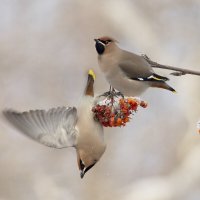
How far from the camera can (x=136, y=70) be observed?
1.90 m

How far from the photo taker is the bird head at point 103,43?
1.68m

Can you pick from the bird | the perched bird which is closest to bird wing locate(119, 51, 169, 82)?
the perched bird

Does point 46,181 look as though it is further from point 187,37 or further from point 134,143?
point 187,37

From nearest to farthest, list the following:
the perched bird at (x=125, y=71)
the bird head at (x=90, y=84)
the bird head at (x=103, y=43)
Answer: the bird head at (x=103, y=43)
the perched bird at (x=125, y=71)
the bird head at (x=90, y=84)

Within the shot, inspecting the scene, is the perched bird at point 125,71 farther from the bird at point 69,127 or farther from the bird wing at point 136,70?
the bird at point 69,127

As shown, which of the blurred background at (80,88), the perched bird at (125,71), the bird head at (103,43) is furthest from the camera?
the blurred background at (80,88)

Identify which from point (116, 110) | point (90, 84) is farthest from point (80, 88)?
point (116, 110)

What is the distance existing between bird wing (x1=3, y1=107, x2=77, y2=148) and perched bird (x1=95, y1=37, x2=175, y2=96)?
19cm

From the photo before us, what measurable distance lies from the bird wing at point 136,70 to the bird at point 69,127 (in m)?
0.15

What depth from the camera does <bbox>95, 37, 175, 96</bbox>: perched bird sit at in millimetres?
1785

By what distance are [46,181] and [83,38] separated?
1140 mm

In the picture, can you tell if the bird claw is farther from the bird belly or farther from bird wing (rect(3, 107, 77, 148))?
bird wing (rect(3, 107, 77, 148))

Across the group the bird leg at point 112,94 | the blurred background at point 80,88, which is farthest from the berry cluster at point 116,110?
the blurred background at point 80,88

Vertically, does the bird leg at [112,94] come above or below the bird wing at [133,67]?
below
